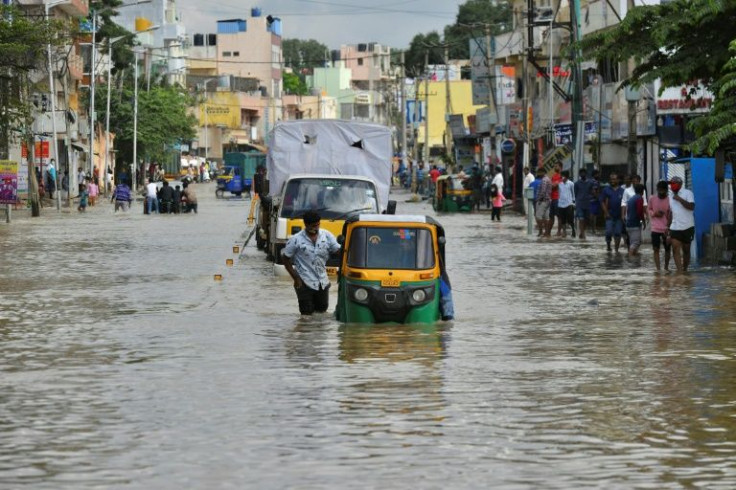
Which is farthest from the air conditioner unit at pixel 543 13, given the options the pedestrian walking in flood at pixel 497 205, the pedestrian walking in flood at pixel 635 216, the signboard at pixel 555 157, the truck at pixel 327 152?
the pedestrian walking in flood at pixel 635 216

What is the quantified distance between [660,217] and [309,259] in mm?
11266

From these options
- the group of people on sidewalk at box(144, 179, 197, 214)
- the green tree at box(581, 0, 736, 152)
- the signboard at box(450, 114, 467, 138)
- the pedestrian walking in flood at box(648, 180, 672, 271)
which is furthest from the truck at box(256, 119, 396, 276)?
the signboard at box(450, 114, 467, 138)

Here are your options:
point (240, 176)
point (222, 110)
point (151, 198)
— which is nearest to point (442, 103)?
point (222, 110)

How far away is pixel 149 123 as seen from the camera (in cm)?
12244

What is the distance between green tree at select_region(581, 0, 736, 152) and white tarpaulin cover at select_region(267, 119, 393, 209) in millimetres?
7529

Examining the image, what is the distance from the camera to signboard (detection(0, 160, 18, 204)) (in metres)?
60.7

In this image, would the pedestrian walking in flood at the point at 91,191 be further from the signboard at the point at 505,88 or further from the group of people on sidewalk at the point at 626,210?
the group of people on sidewalk at the point at 626,210

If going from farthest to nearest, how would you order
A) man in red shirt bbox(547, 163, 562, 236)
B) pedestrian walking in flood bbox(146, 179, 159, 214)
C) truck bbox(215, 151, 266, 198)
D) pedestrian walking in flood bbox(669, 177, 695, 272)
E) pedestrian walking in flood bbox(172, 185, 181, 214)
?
1. truck bbox(215, 151, 266, 198)
2. pedestrian walking in flood bbox(172, 185, 181, 214)
3. pedestrian walking in flood bbox(146, 179, 159, 214)
4. man in red shirt bbox(547, 163, 562, 236)
5. pedestrian walking in flood bbox(669, 177, 695, 272)

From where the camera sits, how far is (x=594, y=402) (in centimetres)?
1298

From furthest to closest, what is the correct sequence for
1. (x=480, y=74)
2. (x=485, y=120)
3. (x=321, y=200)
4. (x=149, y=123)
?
(x=149, y=123)
(x=485, y=120)
(x=480, y=74)
(x=321, y=200)

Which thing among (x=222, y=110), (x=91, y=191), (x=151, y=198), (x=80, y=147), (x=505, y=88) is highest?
(x=222, y=110)

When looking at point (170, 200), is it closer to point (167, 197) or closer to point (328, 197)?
point (167, 197)

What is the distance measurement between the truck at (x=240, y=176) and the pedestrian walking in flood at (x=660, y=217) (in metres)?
65.8

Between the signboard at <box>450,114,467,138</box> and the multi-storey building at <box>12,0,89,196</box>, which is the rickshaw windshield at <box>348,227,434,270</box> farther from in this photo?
the signboard at <box>450,114,467,138</box>
